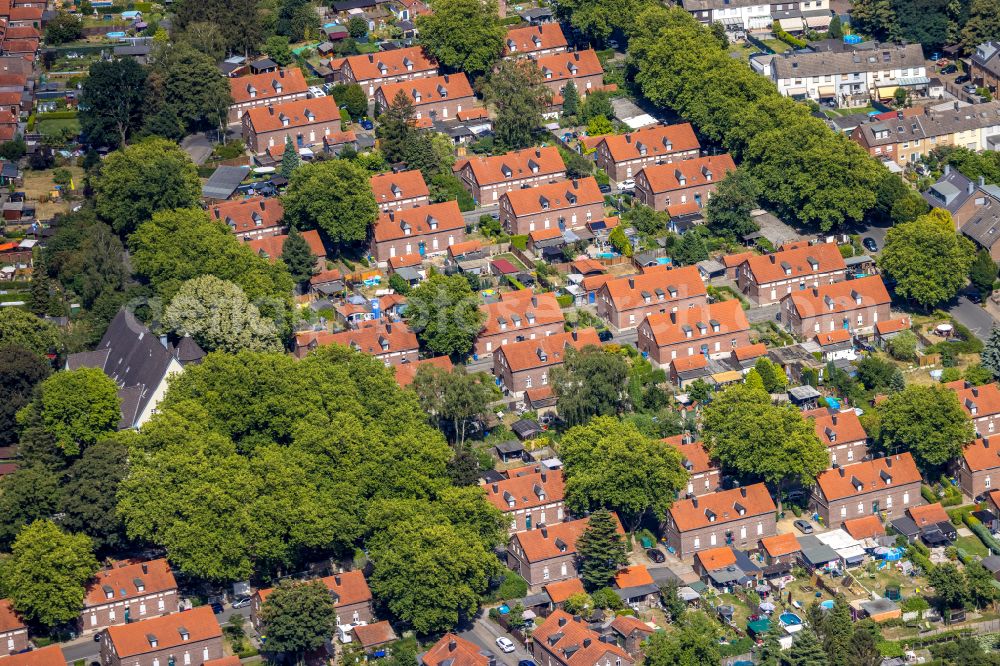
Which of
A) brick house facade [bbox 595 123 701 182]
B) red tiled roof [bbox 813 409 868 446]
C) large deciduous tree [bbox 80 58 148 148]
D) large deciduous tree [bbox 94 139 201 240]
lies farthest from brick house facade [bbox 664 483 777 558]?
large deciduous tree [bbox 80 58 148 148]

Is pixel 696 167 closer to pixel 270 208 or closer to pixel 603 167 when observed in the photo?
pixel 603 167

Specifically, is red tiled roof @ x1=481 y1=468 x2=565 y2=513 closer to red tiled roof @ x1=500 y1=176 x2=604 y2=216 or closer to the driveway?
the driveway

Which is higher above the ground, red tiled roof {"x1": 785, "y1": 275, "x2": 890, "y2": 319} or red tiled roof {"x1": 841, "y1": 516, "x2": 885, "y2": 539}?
red tiled roof {"x1": 785, "y1": 275, "x2": 890, "y2": 319}

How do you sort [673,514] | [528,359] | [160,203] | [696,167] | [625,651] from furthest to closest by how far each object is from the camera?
[696,167] < [160,203] < [528,359] < [673,514] < [625,651]

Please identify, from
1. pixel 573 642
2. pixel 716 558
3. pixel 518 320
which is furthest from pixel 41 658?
pixel 518 320

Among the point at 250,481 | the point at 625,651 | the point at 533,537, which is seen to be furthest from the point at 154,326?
the point at 625,651
